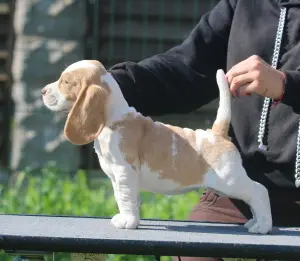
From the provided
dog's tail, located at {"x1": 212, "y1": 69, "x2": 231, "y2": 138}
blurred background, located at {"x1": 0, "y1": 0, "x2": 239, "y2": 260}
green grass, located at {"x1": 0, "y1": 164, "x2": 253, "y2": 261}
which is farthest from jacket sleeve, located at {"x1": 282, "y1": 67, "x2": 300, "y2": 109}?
blurred background, located at {"x1": 0, "y1": 0, "x2": 239, "y2": 260}

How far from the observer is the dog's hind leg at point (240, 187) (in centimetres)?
190

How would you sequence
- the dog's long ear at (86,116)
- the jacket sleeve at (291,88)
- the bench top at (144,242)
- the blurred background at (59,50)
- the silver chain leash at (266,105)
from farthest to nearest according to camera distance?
the blurred background at (59,50)
the silver chain leash at (266,105)
the jacket sleeve at (291,88)
the dog's long ear at (86,116)
the bench top at (144,242)

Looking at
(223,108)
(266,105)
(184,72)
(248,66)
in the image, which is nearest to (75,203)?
(184,72)

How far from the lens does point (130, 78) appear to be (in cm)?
216

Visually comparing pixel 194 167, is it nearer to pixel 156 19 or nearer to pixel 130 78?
pixel 130 78

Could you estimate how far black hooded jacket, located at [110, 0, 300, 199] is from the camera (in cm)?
216

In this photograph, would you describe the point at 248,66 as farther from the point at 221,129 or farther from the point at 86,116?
the point at 86,116

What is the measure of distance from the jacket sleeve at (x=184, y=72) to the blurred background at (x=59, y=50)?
8.52 feet

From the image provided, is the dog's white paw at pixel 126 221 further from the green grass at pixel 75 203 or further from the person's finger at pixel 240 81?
the green grass at pixel 75 203

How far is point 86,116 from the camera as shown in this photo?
1824mm

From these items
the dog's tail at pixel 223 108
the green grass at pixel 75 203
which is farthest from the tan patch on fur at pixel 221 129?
the green grass at pixel 75 203

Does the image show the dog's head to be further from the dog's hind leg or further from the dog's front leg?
the dog's hind leg

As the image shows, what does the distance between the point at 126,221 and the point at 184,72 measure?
1.76 ft

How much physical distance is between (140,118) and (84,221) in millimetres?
267
